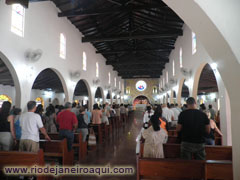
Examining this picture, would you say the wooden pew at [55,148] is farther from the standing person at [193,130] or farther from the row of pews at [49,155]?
the standing person at [193,130]

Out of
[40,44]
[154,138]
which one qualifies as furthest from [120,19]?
[154,138]

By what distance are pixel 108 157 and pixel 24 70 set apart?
428cm

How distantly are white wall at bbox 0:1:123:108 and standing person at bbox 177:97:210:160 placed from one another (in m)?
5.61

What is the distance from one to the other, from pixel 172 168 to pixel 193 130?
0.80 meters

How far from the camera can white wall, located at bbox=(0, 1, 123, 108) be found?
588 cm

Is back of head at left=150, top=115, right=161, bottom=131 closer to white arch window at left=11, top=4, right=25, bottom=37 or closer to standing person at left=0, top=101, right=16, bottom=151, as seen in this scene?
standing person at left=0, top=101, right=16, bottom=151

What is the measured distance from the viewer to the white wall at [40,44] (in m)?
5.88

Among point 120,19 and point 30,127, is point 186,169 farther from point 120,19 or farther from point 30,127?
point 120,19

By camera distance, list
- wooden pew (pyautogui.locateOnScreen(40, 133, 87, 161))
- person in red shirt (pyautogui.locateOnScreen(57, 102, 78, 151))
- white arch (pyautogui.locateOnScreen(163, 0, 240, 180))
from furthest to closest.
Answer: wooden pew (pyautogui.locateOnScreen(40, 133, 87, 161)), person in red shirt (pyautogui.locateOnScreen(57, 102, 78, 151)), white arch (pyautogui.locateOnScreen(163, 0, 240, 180))

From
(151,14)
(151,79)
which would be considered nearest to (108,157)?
(151,14)

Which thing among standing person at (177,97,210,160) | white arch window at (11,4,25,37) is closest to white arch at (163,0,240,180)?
standing person at (177,97,210,160)

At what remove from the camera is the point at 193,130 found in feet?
10.4

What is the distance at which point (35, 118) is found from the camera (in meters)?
3.56

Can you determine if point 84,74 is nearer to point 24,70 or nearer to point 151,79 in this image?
point 24,70
